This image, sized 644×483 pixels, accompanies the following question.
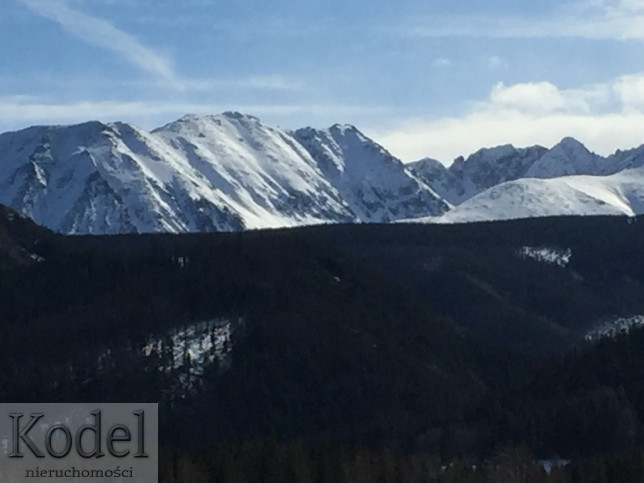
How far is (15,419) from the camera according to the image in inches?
7279

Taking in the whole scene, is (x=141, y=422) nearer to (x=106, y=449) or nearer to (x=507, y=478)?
(x=106, y=449)

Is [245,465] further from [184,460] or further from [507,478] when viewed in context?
[507,478]

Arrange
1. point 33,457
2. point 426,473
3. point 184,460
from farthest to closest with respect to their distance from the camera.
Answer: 1. point 426,473
2. point 184,460
3. point 33,457

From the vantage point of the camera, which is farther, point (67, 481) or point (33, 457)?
point (33, 457)

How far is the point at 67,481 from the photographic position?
147 meters

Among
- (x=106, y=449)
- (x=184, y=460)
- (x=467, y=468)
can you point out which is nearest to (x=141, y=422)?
(x=106, y=449)

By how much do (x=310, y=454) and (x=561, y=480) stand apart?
87.5 ft

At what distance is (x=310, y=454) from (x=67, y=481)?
4863cm

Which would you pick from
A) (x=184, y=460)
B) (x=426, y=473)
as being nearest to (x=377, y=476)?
(x=426, y=473)

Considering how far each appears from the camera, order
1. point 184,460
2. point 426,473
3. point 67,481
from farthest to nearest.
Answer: point 426,473 < point 184,460 < point 67,481

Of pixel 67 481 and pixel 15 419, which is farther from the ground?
Result: pixel 15 419

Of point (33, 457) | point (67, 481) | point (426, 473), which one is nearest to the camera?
point (67, 481)

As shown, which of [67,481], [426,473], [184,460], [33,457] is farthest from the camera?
[426,473]

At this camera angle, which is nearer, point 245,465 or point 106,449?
point 106,449
